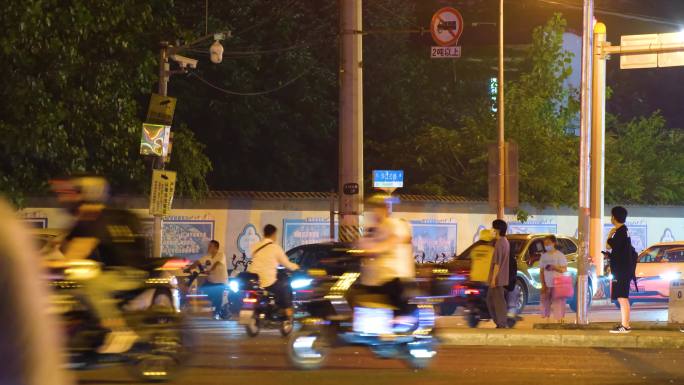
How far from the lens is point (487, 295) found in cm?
1805

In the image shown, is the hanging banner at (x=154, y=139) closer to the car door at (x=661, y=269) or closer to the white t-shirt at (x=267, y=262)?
the white t-shirt at (x=267, y=262)

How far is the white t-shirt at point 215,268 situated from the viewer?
69.1 feet

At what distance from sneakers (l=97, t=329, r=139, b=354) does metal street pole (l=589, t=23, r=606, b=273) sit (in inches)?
544

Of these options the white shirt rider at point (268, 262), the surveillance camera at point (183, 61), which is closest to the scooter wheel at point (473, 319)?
the white shirt rider at point (268, 262)

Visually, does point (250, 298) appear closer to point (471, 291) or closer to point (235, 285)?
point (235, 285)

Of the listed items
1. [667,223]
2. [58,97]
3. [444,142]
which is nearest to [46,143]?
[58,97]

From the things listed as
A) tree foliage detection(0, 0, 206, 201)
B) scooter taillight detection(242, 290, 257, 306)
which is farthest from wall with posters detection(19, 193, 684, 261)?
scooter taillight detection(242, 290, 257, 306)

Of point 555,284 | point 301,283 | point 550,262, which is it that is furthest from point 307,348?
point 550,262

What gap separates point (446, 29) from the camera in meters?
23.9

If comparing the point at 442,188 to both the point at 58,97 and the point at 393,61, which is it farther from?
the point at 58,97

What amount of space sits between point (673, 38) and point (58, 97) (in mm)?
11476

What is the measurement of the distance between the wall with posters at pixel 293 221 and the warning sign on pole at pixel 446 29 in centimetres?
715

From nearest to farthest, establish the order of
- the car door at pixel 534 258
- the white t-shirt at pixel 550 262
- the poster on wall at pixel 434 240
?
the white t-shirt at pixel 550 262, the car door at pixel 534 258, the poster on wall at pixel 434 240

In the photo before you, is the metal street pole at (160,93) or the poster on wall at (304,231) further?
the poster on wall at (304,231)
